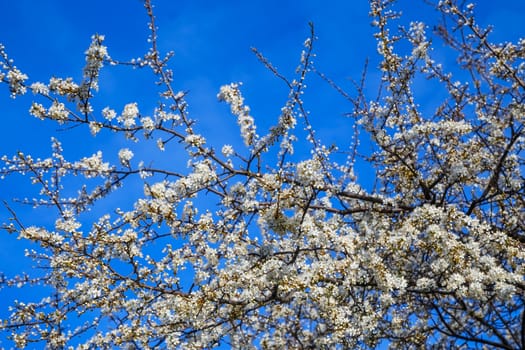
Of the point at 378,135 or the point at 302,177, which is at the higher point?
the point at 378,135

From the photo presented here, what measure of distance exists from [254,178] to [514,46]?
3900mm

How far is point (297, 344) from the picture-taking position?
8586 millimetres

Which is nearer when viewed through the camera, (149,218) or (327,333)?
(149,218)

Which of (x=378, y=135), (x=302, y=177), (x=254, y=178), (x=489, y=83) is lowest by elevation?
(x=302, y=177)

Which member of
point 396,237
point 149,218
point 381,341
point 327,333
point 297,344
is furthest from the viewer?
point 297,344

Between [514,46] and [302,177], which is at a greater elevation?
[514,46]

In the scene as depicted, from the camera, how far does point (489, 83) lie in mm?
7176

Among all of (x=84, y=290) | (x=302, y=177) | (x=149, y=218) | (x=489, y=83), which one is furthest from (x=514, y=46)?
(x=84, y=290)

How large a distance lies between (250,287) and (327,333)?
1.99 m

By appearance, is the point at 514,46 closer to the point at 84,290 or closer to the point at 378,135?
the point at 378,135

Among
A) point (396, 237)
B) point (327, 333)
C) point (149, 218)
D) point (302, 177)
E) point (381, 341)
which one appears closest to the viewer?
point (302, 177)

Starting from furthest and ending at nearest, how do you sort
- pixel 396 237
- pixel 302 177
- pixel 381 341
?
1. pixel 381 341
2. pixel 396 237
3. pixel 302 177

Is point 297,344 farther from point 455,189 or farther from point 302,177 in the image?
point 302,177

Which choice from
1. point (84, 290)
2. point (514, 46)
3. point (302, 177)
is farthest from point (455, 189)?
point (84, 290)
